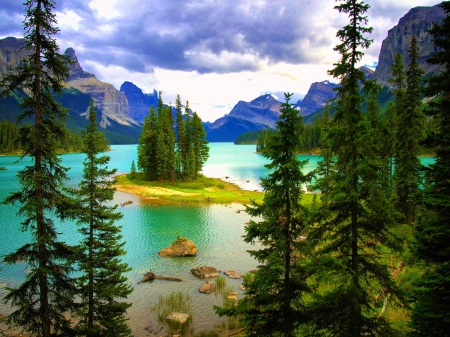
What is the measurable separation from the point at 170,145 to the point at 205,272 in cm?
4576

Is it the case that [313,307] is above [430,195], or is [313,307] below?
below

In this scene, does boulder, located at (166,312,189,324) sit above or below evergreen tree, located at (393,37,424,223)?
below

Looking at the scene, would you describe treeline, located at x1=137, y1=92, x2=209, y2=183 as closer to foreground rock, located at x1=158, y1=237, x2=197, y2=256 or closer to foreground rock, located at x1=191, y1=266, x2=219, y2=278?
foreground rock, located at x1=158, y1=237, x2=197, y2=256

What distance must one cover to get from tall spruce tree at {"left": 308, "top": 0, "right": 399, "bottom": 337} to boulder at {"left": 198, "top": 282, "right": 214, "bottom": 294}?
13630mm

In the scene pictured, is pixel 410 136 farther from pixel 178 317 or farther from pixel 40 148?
pixel 40 148

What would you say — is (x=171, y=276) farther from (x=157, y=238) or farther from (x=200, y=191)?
(x=200, y=191)

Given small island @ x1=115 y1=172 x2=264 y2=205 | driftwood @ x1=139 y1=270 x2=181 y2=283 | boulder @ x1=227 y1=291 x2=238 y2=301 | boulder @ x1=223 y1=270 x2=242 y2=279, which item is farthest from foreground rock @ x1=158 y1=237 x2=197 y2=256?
small island @ x1=115 y1=172 x2=264 y2=205

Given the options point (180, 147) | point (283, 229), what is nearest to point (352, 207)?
point (283, 229)

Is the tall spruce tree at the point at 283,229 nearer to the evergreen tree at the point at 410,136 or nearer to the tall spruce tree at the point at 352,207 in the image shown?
the tall spruce tree at the point at 352,207

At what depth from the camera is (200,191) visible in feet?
214

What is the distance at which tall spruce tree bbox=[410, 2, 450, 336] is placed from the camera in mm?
9812

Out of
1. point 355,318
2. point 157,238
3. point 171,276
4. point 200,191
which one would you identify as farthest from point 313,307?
point 200,191

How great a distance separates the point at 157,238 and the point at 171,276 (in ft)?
37.1

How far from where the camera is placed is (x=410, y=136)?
92.9 feet
